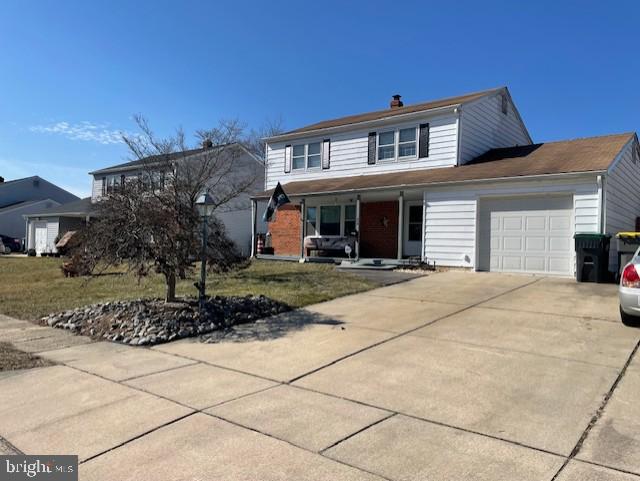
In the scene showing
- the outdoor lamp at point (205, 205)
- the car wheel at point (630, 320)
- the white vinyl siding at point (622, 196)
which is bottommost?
the car wheel at point (630, 320)

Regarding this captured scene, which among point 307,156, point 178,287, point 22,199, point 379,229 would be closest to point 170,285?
point 178,287

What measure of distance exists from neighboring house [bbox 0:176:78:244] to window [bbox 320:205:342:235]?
102 ft

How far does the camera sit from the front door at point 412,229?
17.5m


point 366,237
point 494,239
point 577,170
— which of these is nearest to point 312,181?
point 366,237

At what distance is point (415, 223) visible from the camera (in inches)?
693

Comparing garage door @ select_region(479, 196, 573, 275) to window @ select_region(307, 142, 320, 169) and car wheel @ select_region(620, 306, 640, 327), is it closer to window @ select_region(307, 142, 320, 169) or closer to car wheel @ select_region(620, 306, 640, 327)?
car wheel @ select_region(620, 306, 640, 327)

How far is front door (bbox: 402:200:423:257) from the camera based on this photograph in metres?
17.5

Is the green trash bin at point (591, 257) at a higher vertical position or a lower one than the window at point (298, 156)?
lower

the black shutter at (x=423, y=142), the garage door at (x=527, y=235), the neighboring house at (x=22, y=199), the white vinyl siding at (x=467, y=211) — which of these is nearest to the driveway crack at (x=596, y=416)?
the white vinyl siding at (x=467, y=211)

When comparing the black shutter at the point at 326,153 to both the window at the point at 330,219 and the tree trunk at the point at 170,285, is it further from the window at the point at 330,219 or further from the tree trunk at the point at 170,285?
the tree trunk at the point at 170,285

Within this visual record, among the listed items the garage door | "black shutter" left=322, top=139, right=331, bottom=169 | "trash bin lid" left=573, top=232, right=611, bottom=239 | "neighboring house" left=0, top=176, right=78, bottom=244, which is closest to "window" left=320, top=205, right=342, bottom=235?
"black shutter" left=322, top=139, right=331, bottom=169

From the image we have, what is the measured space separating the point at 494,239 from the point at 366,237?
19.2 ft

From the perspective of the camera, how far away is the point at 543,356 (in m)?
5.62

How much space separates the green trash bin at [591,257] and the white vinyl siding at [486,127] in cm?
600
